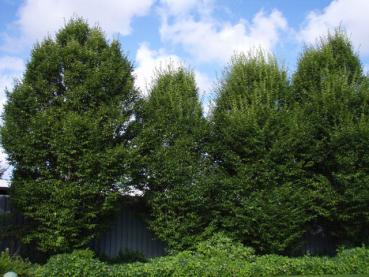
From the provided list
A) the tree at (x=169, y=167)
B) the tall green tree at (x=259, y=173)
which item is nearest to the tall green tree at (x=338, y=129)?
the tall green tree at (x=259, y=173)

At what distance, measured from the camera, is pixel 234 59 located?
771 inches

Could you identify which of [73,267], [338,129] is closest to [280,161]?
[338,129]

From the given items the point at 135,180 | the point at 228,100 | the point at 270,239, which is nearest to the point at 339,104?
the point at 228,100

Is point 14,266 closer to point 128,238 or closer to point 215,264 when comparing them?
point 128,238

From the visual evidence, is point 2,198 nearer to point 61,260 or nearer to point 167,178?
point 61,260

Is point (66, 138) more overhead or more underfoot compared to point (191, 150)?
more underfoot

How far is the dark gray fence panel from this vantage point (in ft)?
56.4

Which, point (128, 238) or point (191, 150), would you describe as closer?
point (191, 150)

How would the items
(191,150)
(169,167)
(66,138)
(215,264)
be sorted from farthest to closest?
(191,150) < (169,167) < (215,264) < (66,138)

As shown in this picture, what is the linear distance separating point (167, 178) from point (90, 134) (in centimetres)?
307

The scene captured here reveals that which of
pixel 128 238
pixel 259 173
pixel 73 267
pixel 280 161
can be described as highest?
pixel 280 161

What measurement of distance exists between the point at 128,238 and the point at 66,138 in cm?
512

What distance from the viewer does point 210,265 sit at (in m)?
14.3

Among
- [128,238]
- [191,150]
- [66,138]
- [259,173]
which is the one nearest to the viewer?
[66,138]
